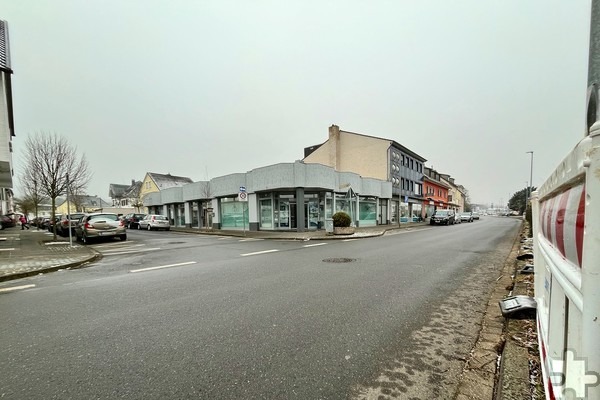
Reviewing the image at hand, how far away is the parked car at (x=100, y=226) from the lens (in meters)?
15.2

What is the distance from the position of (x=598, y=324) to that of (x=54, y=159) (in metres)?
21.4

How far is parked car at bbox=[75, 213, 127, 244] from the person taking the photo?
600 inches

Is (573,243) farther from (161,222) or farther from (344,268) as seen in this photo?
(161,222)

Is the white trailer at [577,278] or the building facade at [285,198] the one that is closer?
the white trailer at [577,278]

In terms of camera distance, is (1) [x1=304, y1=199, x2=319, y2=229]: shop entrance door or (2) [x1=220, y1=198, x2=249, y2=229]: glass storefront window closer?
(1) [x1=304, y1=199, x2=319, y2=229]: shop entrance door

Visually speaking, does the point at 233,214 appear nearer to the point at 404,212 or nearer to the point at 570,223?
the point at 404,212

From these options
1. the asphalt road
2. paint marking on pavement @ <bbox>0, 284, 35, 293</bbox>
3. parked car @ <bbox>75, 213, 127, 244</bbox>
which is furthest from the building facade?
the asphalt road

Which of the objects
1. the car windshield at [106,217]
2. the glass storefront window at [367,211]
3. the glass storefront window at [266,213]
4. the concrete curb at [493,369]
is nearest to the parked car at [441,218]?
the glass storefront window at [367,211]

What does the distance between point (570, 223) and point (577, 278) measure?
37cm

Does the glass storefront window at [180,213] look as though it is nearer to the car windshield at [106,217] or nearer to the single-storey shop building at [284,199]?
the single-storey shop building at [284,199]

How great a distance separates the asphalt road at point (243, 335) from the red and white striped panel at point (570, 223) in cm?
163

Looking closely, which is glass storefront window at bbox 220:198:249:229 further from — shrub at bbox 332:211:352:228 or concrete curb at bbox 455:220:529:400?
concrete curb at bbox 455:220:529:400

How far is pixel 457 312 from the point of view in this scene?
13.9 ft

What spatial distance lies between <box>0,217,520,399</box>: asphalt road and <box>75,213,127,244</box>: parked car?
395 inches
